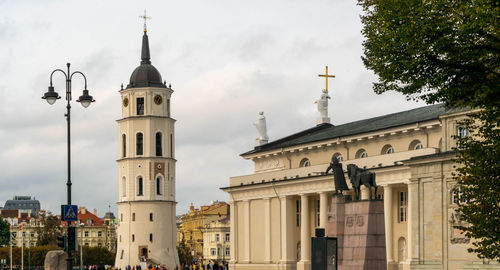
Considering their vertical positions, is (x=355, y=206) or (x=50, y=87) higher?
(x=50, y=87)

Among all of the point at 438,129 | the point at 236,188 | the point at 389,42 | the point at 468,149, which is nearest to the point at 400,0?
the point at 389,42

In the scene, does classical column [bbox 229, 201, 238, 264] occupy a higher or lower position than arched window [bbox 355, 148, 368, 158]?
lower

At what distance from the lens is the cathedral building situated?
12962 cm

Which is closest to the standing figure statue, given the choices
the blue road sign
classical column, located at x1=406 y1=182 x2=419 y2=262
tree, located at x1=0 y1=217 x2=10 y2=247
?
classical column, located at x1=406 y1=182 x2=419 y2=262

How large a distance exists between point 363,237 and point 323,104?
196 feet

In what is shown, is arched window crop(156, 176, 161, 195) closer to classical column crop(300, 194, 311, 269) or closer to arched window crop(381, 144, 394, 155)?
classical column crop(300, 194, 311, 269)

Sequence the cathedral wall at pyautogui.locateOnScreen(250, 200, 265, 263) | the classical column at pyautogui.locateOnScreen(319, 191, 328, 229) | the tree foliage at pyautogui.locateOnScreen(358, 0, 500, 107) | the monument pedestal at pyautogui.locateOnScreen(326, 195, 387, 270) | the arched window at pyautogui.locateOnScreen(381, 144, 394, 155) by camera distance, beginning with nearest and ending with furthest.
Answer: the tree foliage at pyautogui.locateOnScreen(358, 0, 500, 107)
the monument pedestal at pyautogui.locateOnScreen(326, 195, 387, 270)
the arched window at pyautogui.locateOnScreen(381, 144, 394, 155)
the classical column at pyautogui.locateOnScreen(319, 191, 328, 229)
the cathedral wall at pyautogui.locateOnScreen(250, 200, 265, 263)

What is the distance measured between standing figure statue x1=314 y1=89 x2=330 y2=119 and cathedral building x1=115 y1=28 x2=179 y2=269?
107 ft

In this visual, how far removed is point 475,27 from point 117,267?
107 metres

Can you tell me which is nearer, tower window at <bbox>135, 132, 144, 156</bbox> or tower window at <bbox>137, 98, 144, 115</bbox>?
tower window at <bbox>135, 132, 144, 156</bbox>

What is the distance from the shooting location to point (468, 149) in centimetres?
3278

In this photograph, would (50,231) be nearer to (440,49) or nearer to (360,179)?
(360,179)

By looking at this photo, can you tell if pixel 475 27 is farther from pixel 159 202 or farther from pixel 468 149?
pixel 159 202

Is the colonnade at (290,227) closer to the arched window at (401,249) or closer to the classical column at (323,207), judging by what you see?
the classical column at (323,207)
